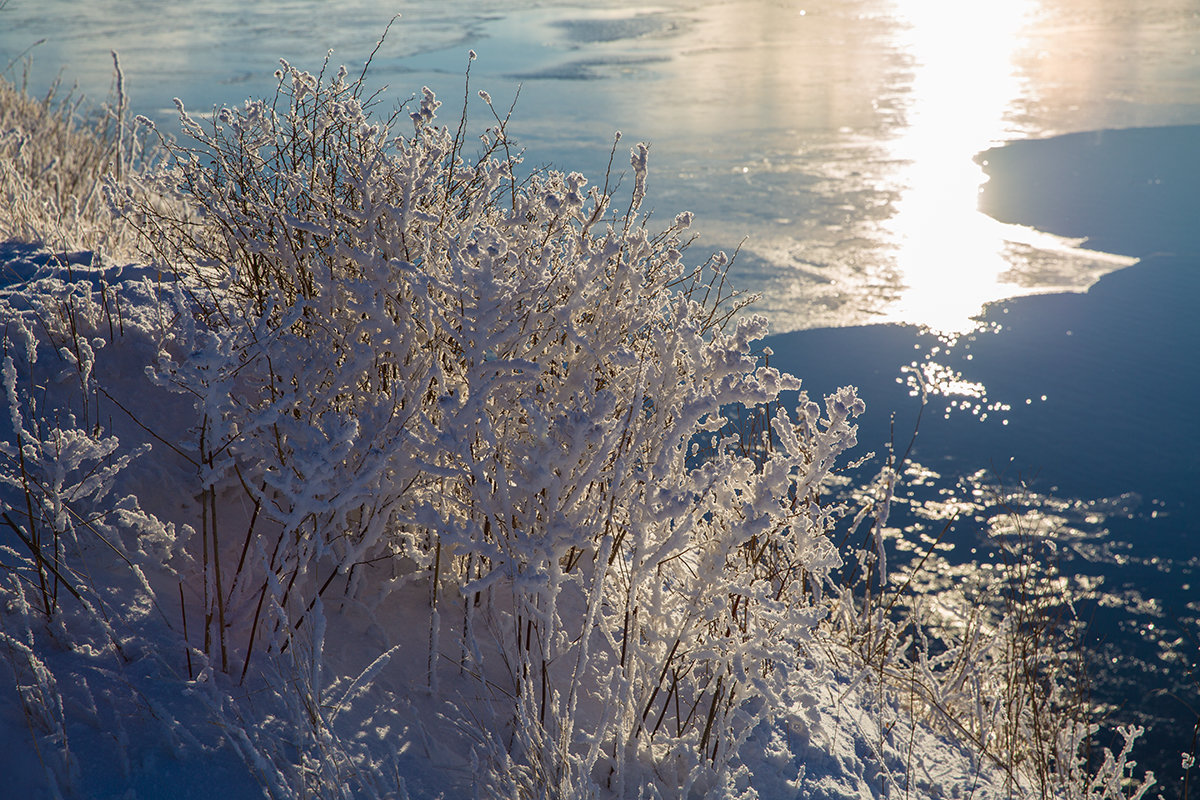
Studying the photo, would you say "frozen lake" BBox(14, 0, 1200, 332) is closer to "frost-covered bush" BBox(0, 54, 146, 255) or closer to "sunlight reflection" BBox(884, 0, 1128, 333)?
"sunlight reflection" BBox(884, 0, 1128, 333)

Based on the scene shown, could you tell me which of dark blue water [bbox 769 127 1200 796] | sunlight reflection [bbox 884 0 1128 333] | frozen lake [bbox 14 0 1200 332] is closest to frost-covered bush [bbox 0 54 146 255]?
frozen lake [bbox 14 0 1200 332]

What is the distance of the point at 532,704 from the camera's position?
6.88ft

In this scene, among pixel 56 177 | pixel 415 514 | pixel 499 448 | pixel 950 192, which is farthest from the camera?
pixel 950 192

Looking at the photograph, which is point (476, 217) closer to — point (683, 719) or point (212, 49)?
point (683, 719)

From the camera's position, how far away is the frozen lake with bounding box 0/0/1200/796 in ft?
17.7

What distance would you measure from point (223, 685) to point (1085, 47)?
18945 millimetres

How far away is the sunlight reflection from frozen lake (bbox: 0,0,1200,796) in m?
0.05

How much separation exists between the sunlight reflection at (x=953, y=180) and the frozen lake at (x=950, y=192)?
5 centimetres

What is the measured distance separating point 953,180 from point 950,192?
443 millimetres

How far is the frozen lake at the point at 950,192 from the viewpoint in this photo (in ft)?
17.7

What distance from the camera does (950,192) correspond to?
32.0 feet

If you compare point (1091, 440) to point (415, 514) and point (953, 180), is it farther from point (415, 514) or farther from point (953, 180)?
point (415, 514)

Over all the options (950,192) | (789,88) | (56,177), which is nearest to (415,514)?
(56,177)

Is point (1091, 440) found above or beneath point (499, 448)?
beneath
